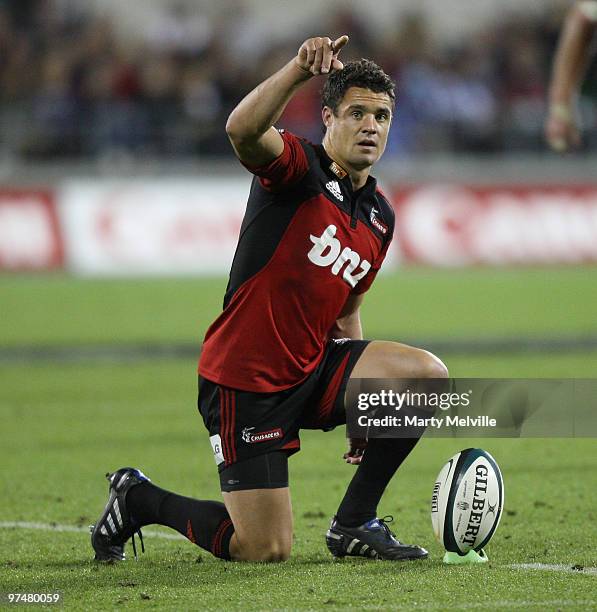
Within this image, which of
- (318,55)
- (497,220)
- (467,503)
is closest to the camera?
(318,55)

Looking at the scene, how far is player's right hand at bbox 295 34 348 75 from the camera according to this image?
4957mm

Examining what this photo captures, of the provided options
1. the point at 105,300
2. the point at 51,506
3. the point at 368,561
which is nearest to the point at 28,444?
the point at 51,506

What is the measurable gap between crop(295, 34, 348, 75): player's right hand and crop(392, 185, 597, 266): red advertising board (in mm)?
15737

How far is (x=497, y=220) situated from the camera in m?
20.8

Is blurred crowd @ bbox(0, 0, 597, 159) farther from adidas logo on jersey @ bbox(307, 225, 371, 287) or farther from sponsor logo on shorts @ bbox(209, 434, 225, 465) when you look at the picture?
sponsor logo on shorts @ bbox(209, 434, 225, 465)

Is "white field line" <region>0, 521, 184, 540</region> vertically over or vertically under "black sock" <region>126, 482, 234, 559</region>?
under

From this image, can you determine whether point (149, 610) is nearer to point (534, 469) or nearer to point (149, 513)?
point (149, 513)

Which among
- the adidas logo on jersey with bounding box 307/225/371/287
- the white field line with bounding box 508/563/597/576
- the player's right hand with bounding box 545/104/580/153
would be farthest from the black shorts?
the player's right hand with bounding box 545/104/580/153

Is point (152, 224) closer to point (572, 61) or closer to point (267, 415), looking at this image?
point (572, 61)

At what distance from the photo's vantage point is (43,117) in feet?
70.6

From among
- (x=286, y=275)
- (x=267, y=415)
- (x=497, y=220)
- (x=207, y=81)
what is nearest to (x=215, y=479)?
(x=267, y=415)

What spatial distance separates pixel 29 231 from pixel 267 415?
15215 millimetres

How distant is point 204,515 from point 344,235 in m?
1.31

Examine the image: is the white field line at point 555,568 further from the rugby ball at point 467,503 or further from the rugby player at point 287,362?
the rugby player at point 287,362
